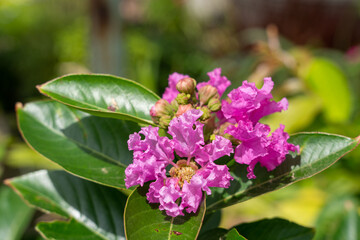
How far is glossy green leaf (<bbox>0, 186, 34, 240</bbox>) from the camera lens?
995 millimetres

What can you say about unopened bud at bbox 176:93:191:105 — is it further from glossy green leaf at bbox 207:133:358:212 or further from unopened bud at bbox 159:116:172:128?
glossy green leaf at bbox 207:133:358:212

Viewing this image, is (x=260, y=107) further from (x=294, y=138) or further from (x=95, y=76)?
(x=95, y=76)

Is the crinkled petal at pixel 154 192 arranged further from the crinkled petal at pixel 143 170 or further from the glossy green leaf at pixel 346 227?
the glossy green leaf at pixel 346 227

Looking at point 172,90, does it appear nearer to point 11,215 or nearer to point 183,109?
point 183,109

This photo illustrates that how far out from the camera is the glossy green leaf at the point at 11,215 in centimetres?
100

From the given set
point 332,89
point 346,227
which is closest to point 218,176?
point 346,227

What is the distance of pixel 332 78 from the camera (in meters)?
2.23

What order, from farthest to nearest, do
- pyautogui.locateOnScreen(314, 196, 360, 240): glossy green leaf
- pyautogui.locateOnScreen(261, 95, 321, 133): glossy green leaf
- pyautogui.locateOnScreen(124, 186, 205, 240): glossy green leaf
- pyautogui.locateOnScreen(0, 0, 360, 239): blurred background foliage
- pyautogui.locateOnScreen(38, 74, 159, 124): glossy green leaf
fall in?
pyautogui.locateOnScreen(261, 95, 321, 133): glossy green leaf → pyautogui.locateOnScreen(0, 0, 360, 239): blurred background foliage → pyautogui.locateOnScreen(314, 196, 360, 240): glossy green leaf → pyautogui.locateOnScreen(38, 74, 159, 124): glossy green leaf → pyautogui.locateOnScreen(124, 186, 205, 240): glossy green leaf

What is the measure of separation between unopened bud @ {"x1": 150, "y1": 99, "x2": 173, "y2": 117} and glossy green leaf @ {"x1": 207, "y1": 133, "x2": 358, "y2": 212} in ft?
0.48

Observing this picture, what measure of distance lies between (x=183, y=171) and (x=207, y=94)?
138 mm

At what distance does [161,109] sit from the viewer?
64 cm

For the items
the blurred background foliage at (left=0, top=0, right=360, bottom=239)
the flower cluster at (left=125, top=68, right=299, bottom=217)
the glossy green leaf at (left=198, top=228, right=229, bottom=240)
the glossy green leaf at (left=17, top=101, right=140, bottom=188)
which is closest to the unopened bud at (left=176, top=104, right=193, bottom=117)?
the flower cluster at (left=125, top=68, right=299, bottom=217)

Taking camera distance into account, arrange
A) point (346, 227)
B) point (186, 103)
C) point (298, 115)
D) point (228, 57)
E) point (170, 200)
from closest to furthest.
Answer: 1. point (170, 200)
2. point (186, 103)
3. point (346, 227)
4. point (298, 115)
5. point (228, 57)

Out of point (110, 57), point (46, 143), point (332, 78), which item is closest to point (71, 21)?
point (110, 57)
